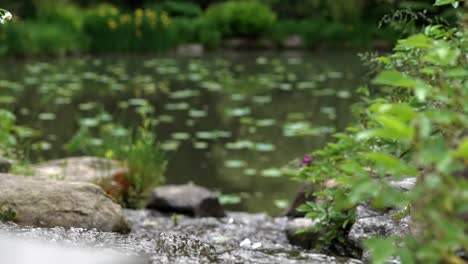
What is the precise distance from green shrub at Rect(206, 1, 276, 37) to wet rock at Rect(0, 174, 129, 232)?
42.9ft

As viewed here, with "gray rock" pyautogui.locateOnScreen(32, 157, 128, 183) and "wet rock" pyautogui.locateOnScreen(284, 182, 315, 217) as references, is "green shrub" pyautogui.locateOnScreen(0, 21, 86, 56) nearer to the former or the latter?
"gray rock" pyautogui.locateOnScreen(32, 157, 128, 183)

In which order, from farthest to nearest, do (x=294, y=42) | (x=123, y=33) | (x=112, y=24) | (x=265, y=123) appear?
(x=294, y=42)
(x=123, y=33)
(x=112, y=24)
(x=265, y=123)

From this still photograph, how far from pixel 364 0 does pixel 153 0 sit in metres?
5.64

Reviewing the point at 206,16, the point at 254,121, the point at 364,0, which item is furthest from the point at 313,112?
the point at 364,0

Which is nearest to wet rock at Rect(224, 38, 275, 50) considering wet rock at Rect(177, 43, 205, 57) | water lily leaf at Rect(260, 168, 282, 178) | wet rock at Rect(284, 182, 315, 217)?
wet rock at Rect(177, 43, 205, 57)

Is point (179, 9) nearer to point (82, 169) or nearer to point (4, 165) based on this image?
point (82, 169)

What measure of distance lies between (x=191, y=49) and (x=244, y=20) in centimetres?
196

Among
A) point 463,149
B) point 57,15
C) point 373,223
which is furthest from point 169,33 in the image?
point 463,149

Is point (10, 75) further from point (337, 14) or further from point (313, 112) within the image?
point (337, 14)

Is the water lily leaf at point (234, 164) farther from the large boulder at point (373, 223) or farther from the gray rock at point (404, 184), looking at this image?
the gray rock at point (404, 184)

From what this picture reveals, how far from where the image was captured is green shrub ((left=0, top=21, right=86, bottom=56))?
12.0 metres

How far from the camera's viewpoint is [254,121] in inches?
270

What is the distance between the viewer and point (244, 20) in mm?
15641

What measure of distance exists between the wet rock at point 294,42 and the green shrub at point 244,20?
672 millimetres
